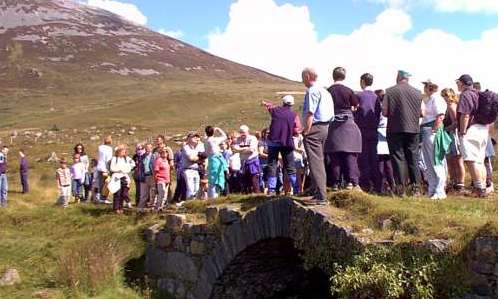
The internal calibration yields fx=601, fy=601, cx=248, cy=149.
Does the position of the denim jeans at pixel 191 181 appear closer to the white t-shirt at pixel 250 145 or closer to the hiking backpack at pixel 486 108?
the white t-shirt at pixel 250 145

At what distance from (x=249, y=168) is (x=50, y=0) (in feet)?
492

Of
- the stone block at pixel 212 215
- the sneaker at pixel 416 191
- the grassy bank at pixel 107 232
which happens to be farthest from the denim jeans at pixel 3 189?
the sneaker at pixel 416 191

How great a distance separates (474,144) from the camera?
931 cm

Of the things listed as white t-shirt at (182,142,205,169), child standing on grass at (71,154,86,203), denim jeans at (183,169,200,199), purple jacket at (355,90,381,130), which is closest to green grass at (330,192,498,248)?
purple jacket at (355,90,381,130)

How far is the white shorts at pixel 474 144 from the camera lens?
9234mm

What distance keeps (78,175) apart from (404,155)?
11435mm

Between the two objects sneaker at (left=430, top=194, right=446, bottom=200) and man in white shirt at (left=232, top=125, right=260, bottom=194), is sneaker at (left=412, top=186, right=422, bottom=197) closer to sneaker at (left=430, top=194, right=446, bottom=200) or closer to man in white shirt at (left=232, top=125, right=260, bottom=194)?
sneaker at (left=430, top=194, right=446, bottom=200)

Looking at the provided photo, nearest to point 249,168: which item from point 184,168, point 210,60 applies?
point 184,168

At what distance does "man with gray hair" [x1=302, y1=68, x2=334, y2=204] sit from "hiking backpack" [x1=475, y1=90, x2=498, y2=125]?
2.52 metres

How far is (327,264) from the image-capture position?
8.26 m

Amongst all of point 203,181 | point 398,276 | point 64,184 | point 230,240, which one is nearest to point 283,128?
point 230,240

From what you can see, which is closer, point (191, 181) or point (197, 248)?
point (197, 248)

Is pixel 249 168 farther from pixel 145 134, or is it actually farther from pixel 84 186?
pixel 145 134

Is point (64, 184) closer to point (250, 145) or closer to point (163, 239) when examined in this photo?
point (163, 239)
